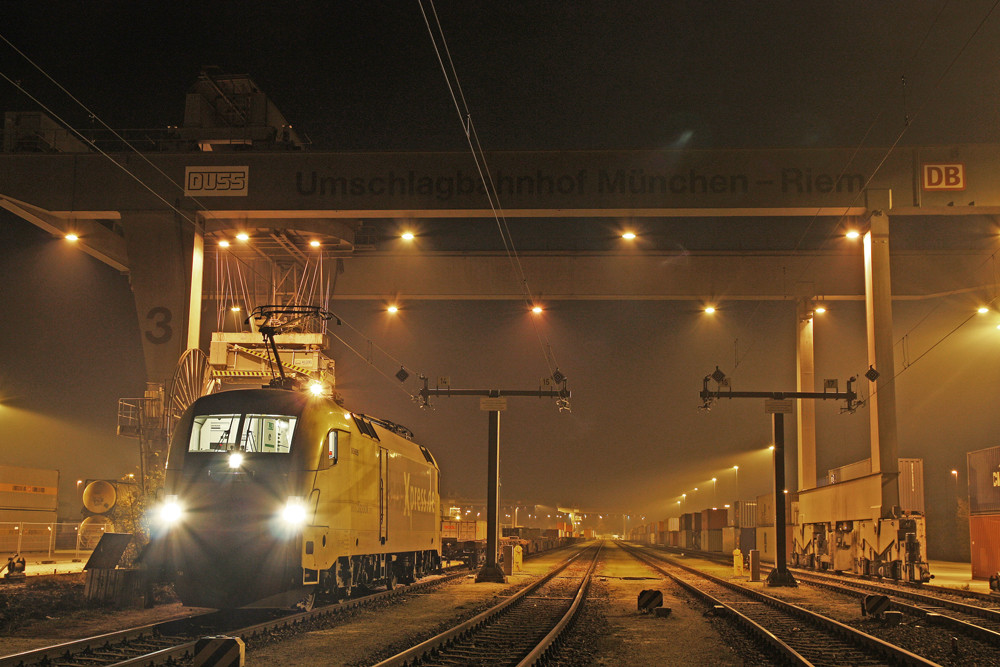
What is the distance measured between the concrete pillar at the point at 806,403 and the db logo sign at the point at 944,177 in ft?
36.2

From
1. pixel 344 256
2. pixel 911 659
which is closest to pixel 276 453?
pixel 911 659

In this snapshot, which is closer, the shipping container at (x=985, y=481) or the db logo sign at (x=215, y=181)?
the db logo sign at (x=215, y=181)

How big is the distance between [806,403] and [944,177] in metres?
15.7

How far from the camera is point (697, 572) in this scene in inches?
1522

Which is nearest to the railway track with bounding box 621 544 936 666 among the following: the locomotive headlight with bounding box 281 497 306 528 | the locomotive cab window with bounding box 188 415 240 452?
the locomotive headlight with bounding box 281 497 306 528

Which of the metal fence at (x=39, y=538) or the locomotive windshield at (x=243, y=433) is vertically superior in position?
the locomotive windshield at (x=243, y=433)

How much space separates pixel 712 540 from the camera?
7531cm

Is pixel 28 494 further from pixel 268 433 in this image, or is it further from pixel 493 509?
pixel 268 433

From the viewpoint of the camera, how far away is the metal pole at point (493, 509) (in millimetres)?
27172

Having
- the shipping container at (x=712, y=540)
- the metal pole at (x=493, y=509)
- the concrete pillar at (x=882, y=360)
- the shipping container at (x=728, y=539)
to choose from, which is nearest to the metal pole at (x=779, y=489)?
the concrete pillar at (x=882, y=360)

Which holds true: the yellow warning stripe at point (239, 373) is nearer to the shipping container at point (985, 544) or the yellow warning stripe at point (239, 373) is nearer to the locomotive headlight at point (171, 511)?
the locomotive headlight at point (171, 511)

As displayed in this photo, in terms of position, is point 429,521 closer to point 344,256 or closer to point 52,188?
point 344,256

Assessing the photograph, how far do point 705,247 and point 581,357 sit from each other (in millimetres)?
8797

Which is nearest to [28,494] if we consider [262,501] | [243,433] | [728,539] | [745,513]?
[243,433]
